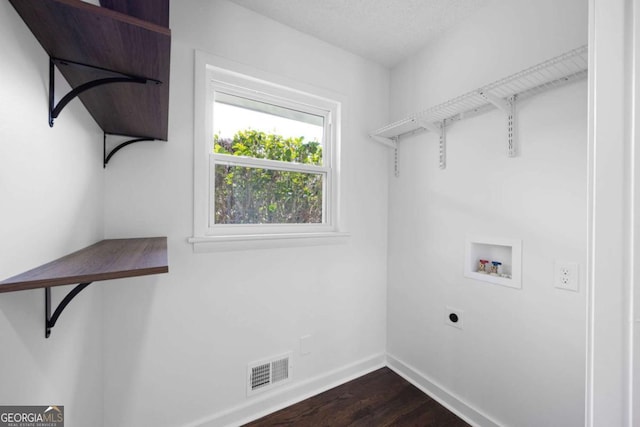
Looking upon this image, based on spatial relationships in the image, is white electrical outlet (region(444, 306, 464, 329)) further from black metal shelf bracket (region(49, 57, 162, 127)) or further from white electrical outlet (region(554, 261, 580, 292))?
black metal shelf bracket (region(49, 57, 162, 127))

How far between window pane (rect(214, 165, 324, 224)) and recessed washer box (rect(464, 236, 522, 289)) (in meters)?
1.09

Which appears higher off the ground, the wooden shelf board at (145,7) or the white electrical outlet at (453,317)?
the wooden shelf board at (145,7)

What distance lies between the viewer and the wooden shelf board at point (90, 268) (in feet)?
1.83

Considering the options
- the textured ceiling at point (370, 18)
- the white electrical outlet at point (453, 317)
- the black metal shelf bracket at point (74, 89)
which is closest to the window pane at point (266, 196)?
the black metal shelf bracket at point (74, 89)

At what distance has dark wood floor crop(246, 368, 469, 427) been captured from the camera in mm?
1648

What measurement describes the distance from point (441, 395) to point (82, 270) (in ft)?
7.22

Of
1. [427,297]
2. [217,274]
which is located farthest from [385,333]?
[217,274]

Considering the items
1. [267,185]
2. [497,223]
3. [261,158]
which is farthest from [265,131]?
[497,223]

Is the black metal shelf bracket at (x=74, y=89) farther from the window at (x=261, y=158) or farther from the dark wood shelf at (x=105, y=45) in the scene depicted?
the window at (x=261, y=158)

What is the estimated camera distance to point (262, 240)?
1.72 m

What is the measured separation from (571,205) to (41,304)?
210 cm

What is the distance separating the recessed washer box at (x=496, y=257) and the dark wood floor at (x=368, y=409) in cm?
95

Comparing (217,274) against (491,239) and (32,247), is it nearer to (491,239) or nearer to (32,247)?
(32,247)

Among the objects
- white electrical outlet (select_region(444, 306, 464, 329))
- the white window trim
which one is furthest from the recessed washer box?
the white window trim
